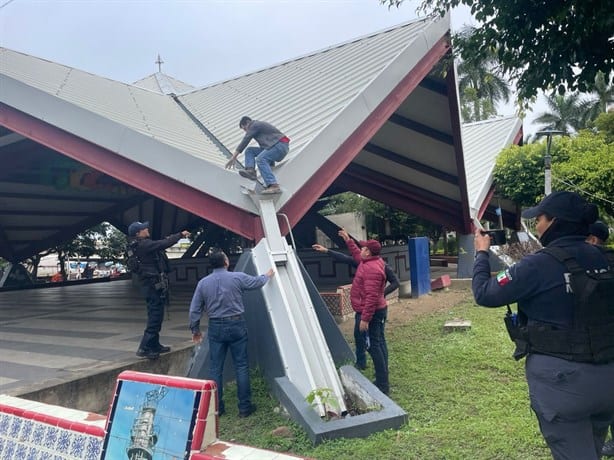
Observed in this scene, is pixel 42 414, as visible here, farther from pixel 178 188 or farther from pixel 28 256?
pixel 28 256

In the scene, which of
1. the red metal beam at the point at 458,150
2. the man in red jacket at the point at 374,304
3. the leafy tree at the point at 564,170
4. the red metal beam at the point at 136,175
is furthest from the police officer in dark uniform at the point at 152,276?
the leafy tree at the point at 564,170

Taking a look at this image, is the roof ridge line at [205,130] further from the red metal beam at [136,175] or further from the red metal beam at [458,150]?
the red metal beam at [458,150]

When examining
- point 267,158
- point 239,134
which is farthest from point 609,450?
point 239,134

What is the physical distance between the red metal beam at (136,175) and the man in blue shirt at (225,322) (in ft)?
3.69

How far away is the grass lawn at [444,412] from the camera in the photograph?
11.7 feet

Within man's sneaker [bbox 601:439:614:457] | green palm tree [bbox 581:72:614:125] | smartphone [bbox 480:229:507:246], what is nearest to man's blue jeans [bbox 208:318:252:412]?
smartphone [bbox 480:229:507:246]

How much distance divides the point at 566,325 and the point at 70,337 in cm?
754

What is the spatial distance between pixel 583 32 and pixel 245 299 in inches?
172

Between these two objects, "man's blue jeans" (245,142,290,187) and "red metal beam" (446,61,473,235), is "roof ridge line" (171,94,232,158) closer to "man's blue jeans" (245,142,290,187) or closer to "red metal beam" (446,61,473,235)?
"man's blue jeans" (245,142,290,187)

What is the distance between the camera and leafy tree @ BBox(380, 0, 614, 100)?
3.93 meters

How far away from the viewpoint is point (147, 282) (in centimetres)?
567

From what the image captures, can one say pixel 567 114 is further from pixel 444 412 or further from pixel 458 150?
pixel 444 412

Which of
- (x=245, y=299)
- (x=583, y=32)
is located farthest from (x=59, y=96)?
(x=583, y=32)

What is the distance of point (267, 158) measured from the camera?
5766 millimetres
